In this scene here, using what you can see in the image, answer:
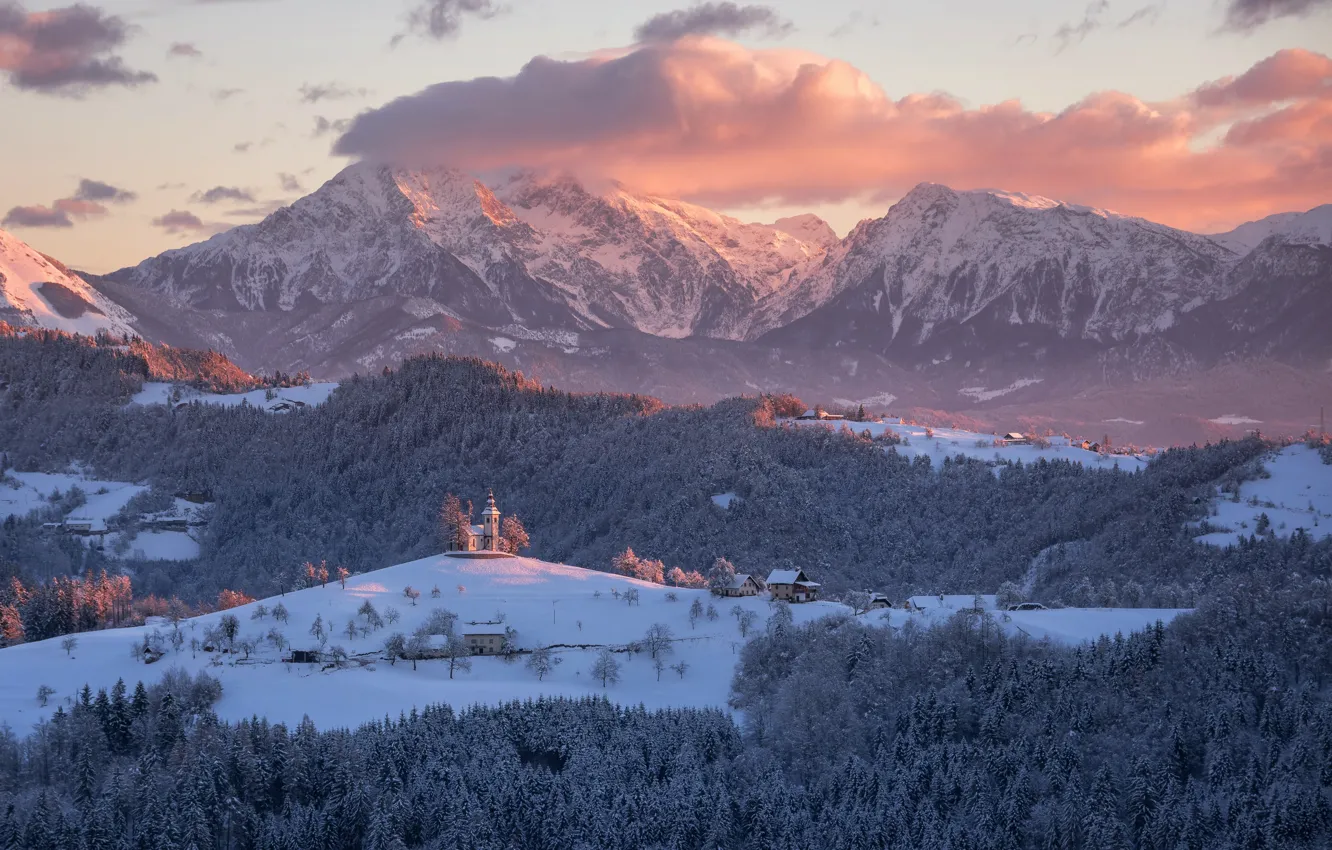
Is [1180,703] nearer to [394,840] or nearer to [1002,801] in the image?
[1002,801]

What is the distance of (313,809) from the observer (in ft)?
604

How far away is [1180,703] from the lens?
651ft

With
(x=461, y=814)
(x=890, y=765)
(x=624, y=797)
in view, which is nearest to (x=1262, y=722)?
(x=890, y=765)

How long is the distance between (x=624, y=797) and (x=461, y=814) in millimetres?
14532

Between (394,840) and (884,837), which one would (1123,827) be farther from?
(394,840)

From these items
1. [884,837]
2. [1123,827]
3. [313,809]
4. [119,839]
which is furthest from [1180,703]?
[119,839]

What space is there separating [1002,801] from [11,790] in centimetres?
8732

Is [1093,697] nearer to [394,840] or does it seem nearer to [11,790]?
[394,840]

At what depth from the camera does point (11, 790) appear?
185750mm

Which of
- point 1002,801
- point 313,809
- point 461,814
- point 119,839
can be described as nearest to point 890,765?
point 1002,801

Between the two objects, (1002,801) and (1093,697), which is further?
(1093,697)

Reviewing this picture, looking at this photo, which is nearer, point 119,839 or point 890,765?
point 119,839

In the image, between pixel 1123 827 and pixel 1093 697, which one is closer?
pixel 1123 827

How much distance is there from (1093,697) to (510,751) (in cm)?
5528
